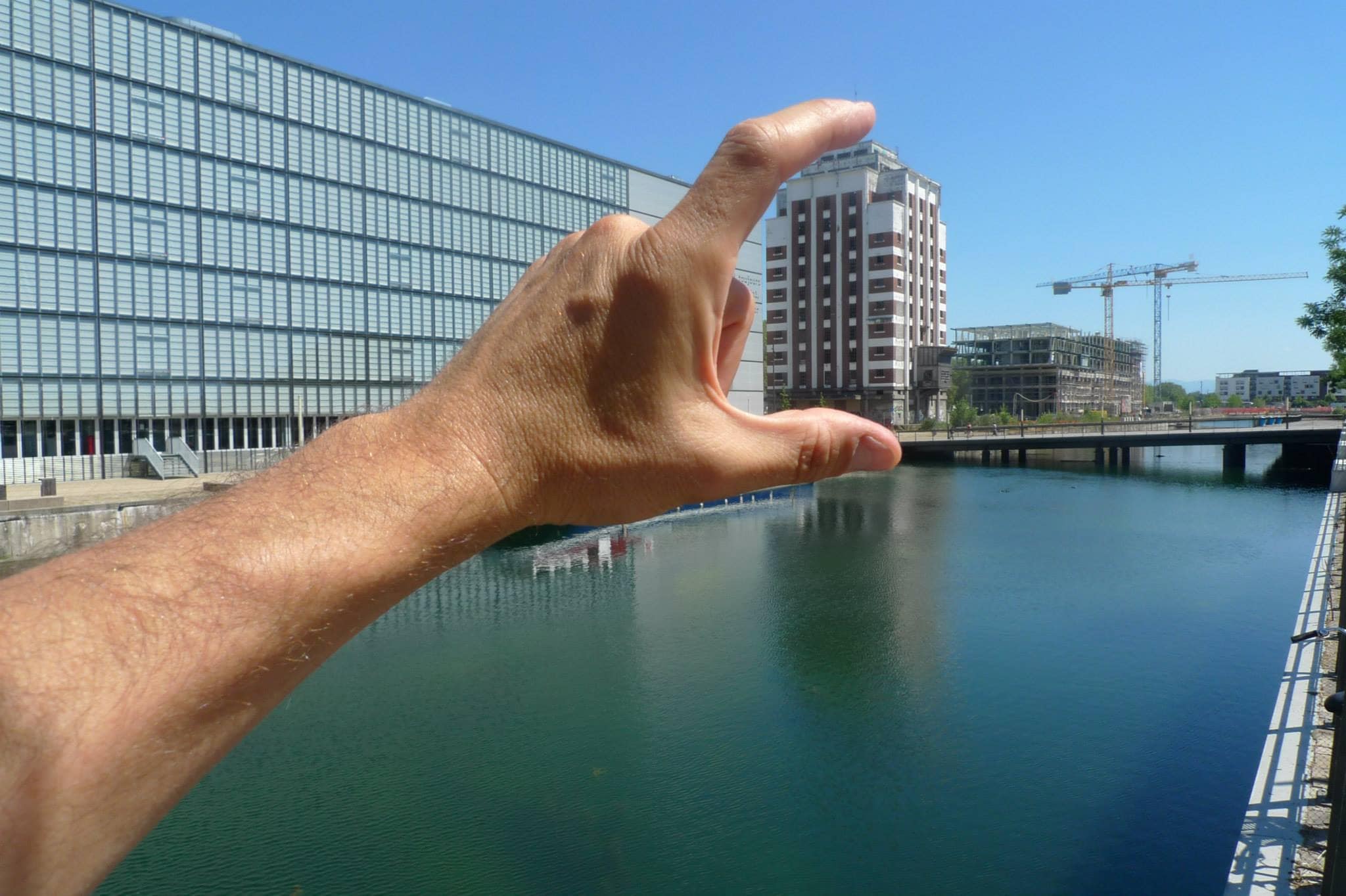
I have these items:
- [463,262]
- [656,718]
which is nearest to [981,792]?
[656,718]

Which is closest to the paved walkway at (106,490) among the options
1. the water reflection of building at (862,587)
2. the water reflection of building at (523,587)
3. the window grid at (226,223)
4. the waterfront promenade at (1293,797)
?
the window grid at (226,223)

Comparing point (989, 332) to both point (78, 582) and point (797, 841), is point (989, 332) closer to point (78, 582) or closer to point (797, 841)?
point (797, 841)

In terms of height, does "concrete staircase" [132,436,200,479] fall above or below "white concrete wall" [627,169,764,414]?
below

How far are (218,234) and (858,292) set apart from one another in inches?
1590

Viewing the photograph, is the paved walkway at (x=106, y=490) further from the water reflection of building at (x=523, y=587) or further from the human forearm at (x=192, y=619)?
the human forearm at (x=192, y=619)

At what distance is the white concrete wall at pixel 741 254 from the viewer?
115 ft

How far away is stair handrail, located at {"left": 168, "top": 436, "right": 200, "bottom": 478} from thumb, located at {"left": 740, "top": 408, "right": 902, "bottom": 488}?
29121 millimetres

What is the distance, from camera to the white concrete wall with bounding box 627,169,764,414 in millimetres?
35125

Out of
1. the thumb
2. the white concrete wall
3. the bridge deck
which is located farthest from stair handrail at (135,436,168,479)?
the bridge deck

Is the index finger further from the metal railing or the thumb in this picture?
the metal railing

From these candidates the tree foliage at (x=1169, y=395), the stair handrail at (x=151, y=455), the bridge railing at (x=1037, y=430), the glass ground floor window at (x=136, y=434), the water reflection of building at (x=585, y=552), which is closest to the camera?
the water reflection of building at (x=585, y=552)

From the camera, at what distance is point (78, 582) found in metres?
1.07

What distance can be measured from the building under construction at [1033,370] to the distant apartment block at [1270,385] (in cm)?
4426

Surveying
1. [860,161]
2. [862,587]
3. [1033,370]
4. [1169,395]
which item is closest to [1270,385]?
[1169,395]
